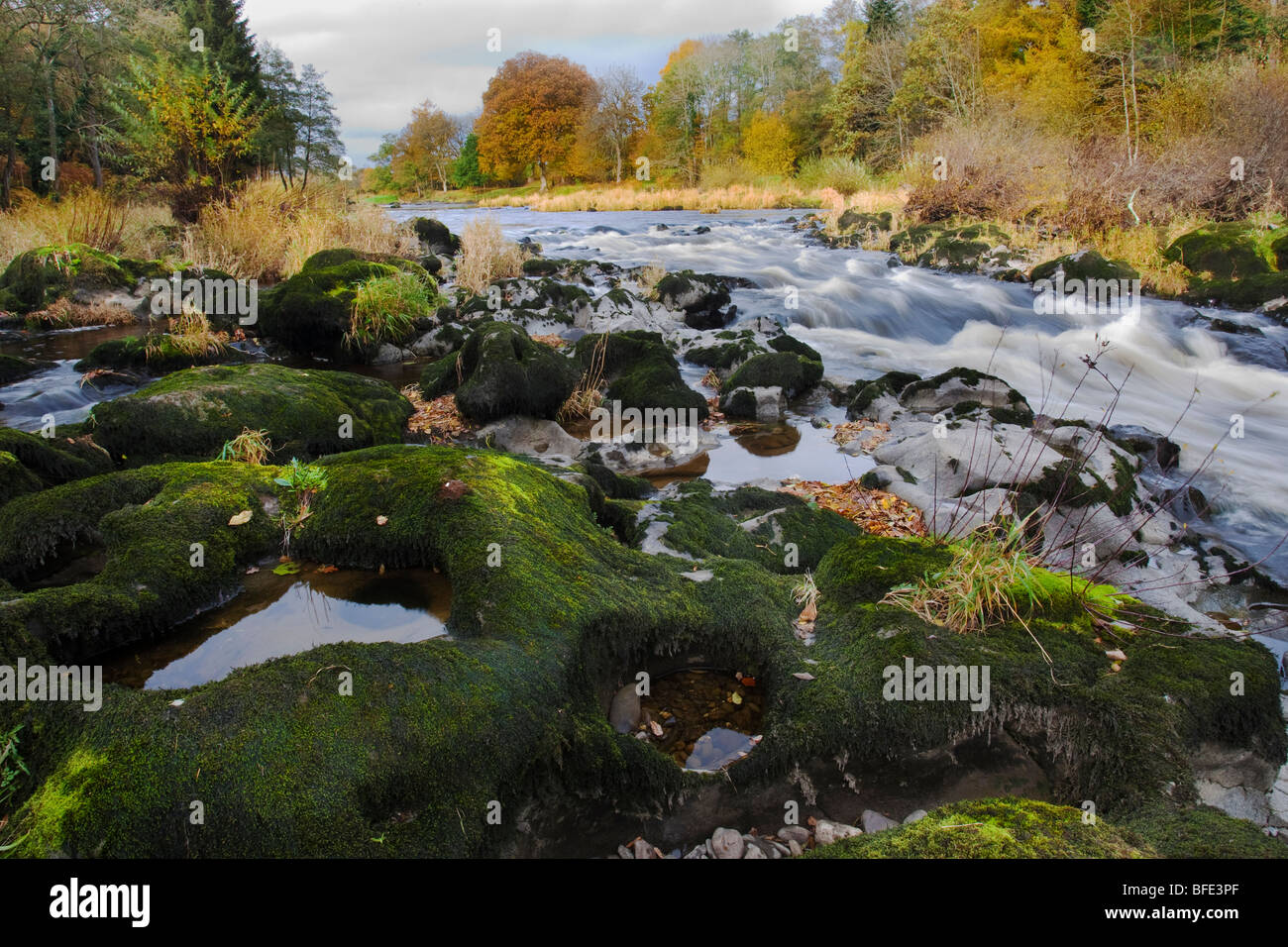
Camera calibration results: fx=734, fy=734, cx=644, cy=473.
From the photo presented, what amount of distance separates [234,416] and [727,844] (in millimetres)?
6142

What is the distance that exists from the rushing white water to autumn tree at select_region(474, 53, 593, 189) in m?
47.9

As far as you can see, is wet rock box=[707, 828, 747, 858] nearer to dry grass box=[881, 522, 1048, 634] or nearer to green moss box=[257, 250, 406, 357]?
dry grass box=[881, 522, 1048, 634]

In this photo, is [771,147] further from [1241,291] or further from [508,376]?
[508,376]

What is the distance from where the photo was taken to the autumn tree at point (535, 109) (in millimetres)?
66438

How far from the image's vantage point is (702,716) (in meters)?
3.69

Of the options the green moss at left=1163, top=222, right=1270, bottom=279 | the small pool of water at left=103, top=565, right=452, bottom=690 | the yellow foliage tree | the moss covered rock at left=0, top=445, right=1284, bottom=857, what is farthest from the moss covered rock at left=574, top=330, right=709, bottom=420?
the yellow foliage tree

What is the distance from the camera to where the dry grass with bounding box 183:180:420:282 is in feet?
54.1

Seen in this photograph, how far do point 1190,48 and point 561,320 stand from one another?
30655mm

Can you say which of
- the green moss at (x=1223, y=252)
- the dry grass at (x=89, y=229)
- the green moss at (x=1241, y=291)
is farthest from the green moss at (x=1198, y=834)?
the dry grass at (x=89, y=229)

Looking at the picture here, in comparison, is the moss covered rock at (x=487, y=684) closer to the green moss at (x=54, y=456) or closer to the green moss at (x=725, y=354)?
the green moss at (x=54, y=456)

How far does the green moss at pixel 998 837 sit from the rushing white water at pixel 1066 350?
169 inches

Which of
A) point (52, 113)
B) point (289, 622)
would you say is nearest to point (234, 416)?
point (289, 622)
